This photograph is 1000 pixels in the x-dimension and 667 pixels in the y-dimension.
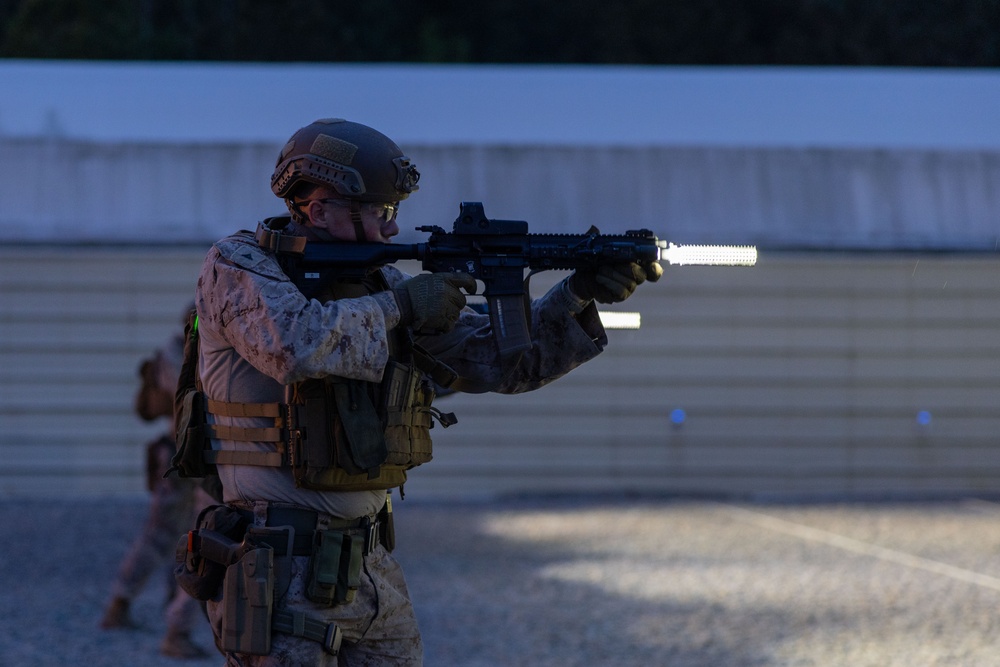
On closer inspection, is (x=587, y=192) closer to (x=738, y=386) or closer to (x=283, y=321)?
(x=738, y=386)

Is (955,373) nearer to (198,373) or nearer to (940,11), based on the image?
(198,373)

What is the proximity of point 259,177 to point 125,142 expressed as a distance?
Answer: 4.37 feet

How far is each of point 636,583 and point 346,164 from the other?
5974mm

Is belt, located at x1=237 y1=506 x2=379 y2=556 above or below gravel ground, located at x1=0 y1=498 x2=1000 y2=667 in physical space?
above

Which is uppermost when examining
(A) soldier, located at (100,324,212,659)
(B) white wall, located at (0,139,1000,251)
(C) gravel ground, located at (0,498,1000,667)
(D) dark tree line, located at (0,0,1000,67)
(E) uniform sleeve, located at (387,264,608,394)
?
(D) dark tree line, located at (0,0,1000,67)

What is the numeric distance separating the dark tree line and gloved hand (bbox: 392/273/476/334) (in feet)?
104

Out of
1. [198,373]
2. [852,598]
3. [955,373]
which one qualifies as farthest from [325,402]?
[955,373]

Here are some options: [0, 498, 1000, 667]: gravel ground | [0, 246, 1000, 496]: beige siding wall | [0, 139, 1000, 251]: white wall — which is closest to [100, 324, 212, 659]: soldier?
[0, 498, 1000, 667]: gravel ground

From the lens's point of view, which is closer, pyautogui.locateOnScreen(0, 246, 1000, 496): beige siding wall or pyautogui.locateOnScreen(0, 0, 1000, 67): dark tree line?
pyautogui.locateOnScreen(0, 246, 1000, 496): beige siding wall

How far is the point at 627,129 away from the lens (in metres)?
14.6

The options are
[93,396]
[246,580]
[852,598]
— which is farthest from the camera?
[93,396]

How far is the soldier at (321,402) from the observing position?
12.0ft

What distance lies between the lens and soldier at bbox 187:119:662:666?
3.65 metres

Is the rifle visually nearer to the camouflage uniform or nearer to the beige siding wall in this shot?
the camouflage uniform
